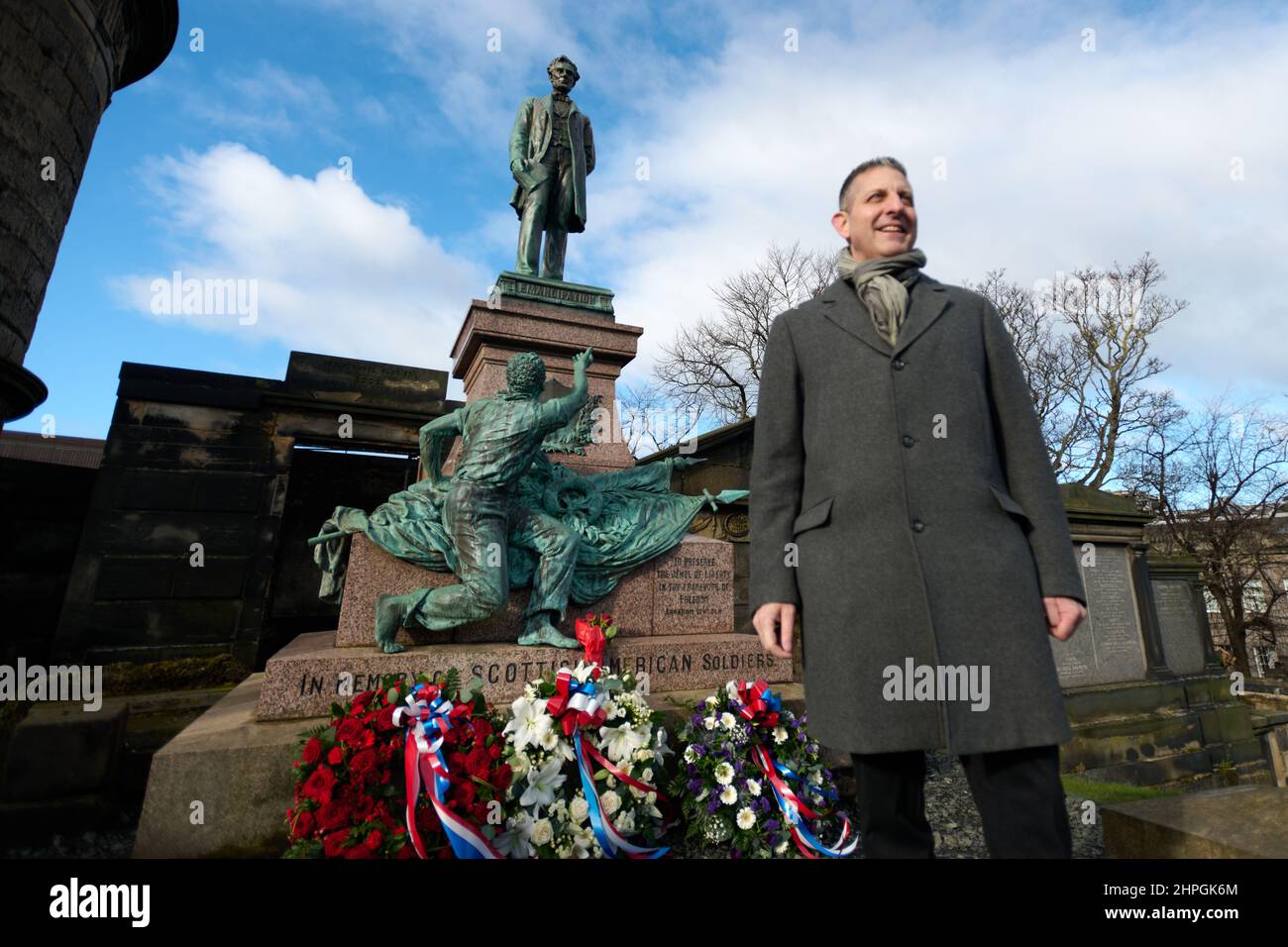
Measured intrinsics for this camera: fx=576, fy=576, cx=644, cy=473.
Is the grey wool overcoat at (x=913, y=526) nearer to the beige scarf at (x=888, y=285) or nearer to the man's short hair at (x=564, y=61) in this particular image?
the beige scarf at (x=888, y=285)

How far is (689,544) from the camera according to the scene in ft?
16.4

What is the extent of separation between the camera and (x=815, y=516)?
183 cm

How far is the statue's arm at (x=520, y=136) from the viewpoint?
7172 mm

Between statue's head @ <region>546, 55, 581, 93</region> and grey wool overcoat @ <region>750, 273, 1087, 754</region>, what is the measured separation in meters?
6.96

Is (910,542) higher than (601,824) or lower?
higher

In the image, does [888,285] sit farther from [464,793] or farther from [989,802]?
[464,793]

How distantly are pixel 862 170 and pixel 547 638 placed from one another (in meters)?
3.34

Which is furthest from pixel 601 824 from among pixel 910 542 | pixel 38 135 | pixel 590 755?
pixel 38 135

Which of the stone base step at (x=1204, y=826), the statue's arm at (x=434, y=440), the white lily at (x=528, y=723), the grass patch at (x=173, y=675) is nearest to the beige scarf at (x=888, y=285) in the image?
the white lily at (x=528, y=723)

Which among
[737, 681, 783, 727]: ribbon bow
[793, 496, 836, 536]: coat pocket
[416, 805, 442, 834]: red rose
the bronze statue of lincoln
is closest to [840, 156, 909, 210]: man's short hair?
[793, 496, 836, 536]: coat pocket

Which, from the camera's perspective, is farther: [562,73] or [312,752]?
[562,73]

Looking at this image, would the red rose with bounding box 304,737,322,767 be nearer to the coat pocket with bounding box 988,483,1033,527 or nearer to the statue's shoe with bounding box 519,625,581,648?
the statue's shoe with bounding box 519,625,581,648

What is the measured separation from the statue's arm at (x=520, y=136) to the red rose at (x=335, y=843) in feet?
23.2
